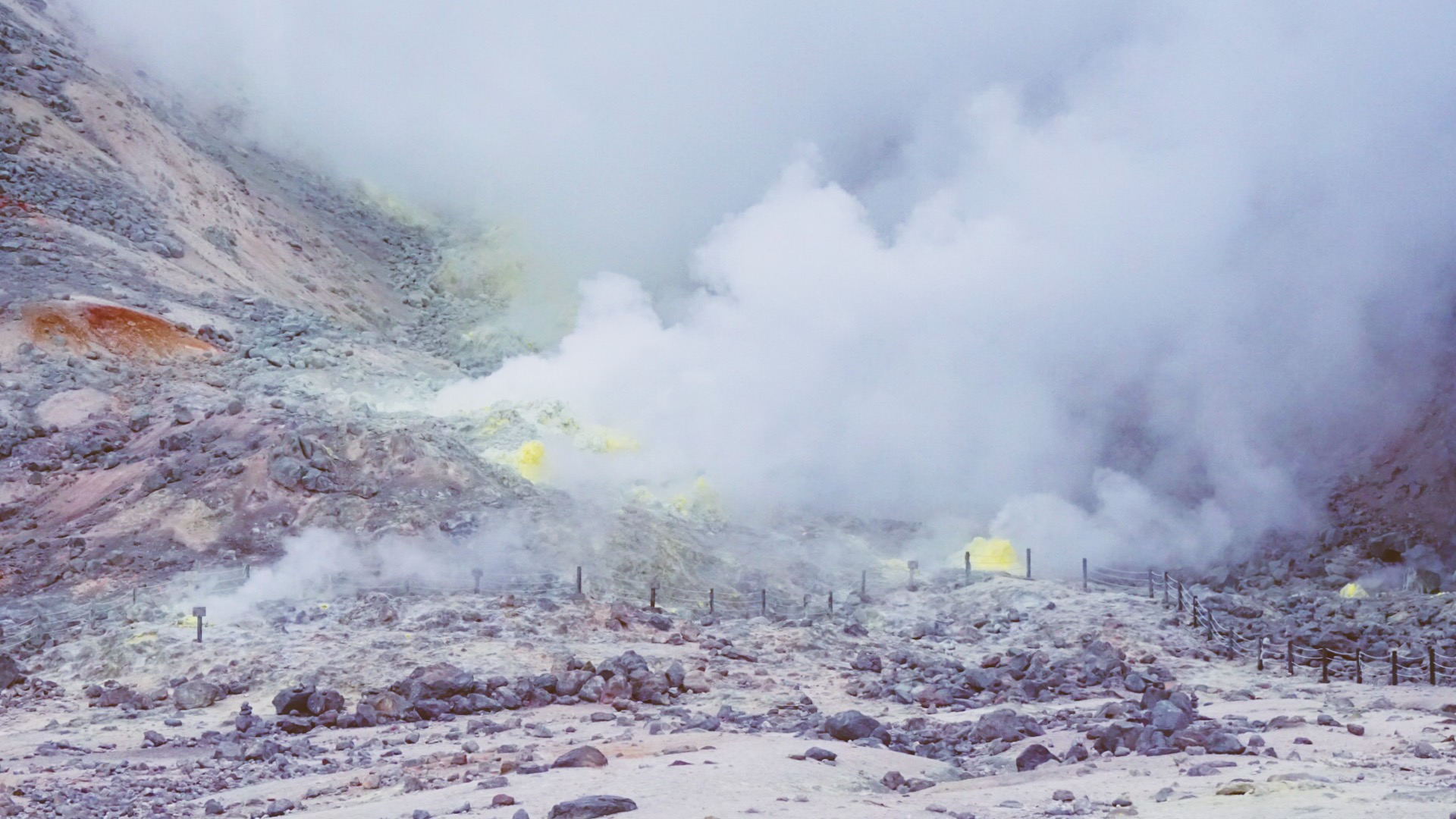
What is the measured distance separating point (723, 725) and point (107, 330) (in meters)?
26.4

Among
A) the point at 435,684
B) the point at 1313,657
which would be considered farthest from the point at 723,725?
the point at 1313,657

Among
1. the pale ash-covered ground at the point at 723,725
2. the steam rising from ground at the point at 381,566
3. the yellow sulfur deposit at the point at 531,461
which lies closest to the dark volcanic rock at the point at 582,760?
the pale ash-covered ground at the point at 723,725

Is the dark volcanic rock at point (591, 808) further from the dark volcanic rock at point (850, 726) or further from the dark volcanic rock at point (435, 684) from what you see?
the dark volcanic rock at point (435, 684)

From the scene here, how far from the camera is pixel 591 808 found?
465 inches

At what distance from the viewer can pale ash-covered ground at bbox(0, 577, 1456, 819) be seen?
40.8 ft

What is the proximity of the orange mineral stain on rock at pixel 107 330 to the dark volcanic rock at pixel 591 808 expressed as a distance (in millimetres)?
30226

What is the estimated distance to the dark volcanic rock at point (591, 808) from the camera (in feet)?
38.6

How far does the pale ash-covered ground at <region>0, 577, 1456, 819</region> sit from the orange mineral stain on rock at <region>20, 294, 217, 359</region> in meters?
15.3

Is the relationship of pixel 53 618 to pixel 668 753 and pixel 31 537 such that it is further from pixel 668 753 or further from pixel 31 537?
pixel 668 753

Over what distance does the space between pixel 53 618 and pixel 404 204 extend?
1742 inches

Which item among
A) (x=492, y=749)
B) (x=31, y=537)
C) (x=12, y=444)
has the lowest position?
(x=492, y=749)

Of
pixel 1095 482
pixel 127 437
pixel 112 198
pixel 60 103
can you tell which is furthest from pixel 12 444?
pixel 1095 482

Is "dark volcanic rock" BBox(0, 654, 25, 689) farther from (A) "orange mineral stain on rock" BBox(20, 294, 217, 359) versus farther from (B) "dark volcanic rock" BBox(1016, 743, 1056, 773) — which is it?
(A) "orange mineral stain on rock" BBox(20, 294, 217, 359)

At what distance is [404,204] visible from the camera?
68.2m
